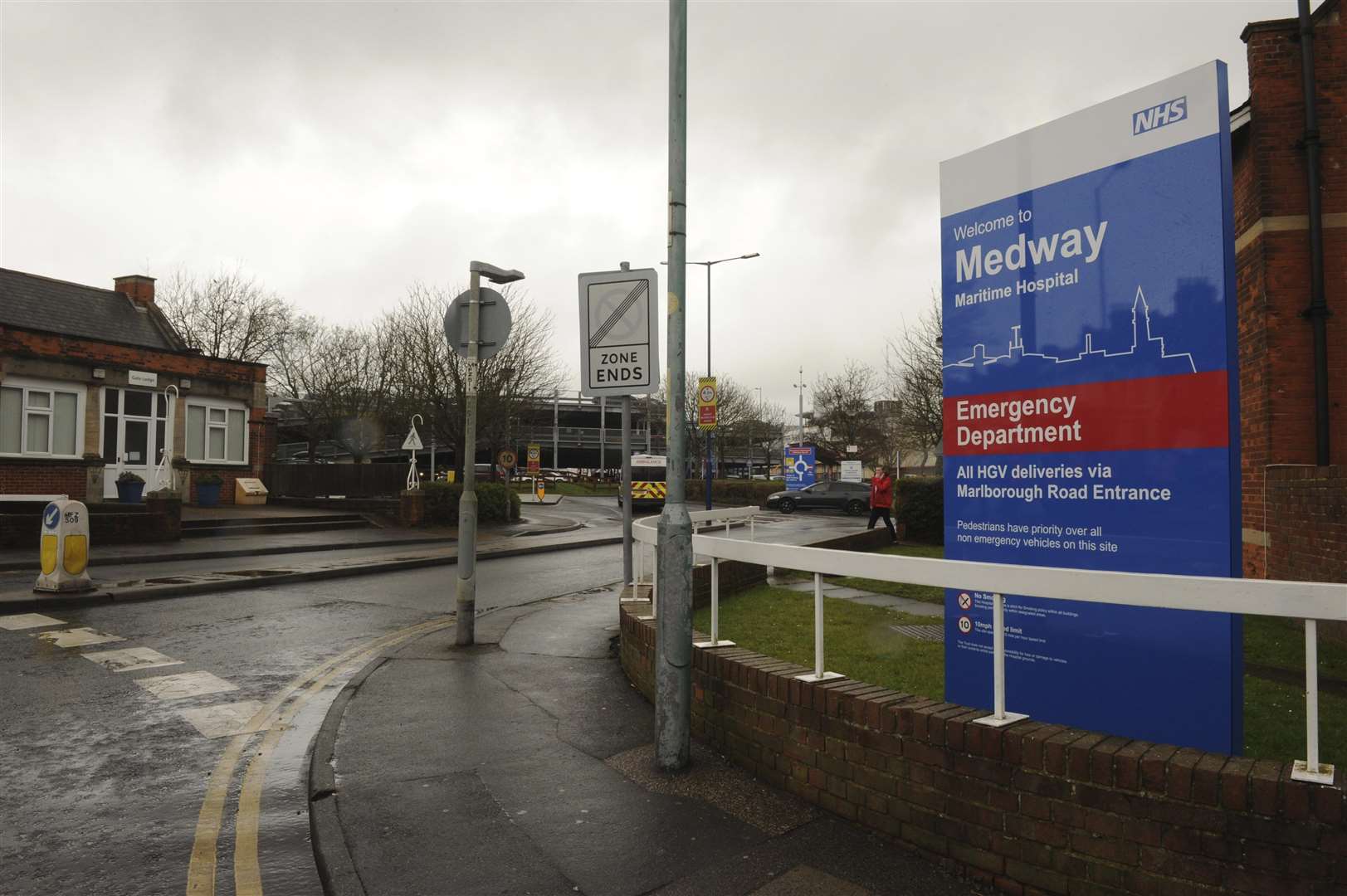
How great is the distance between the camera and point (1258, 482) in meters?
9.66

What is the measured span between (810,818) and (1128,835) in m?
1.41

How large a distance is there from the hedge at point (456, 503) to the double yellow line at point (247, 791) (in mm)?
16281

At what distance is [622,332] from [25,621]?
7521 millimetres

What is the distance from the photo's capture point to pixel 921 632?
301 inches

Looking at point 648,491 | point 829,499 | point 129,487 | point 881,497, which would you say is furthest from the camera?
point 648,491

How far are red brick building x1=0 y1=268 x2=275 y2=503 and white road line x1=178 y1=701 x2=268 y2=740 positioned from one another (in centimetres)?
1761

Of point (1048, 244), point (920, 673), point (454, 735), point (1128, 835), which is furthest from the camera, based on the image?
point (920, 673)

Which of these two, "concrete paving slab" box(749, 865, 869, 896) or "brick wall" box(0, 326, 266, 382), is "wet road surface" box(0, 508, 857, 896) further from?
"brick wall" box(0, 326, 266, 382)

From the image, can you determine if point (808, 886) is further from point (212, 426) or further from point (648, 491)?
point (648, 491)

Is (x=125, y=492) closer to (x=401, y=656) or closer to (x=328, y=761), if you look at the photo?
(x=401, y=656)

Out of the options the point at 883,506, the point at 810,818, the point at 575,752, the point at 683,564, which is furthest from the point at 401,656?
the point at 883,506

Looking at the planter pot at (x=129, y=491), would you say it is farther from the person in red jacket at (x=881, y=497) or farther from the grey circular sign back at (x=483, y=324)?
the person in red jacket at (x=881, y=497)

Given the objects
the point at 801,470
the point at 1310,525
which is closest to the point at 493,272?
the point at 1310,525

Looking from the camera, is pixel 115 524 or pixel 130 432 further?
pixel 130 432
